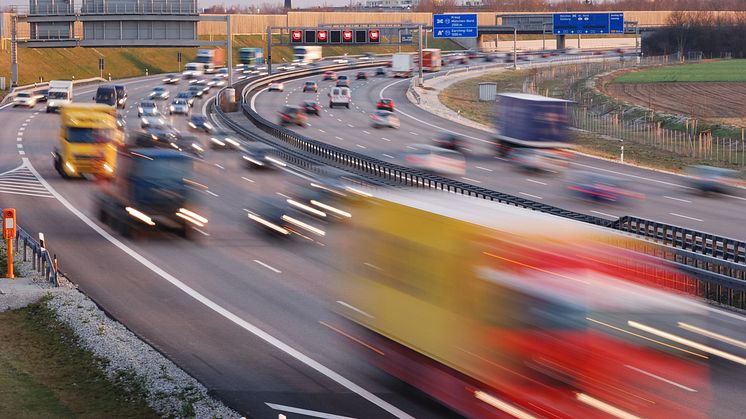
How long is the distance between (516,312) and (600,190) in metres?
32.9

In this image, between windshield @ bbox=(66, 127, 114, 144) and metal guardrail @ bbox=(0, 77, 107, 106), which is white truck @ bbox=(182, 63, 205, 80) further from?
windshield @ bbox=(66, 127, 114, 144)

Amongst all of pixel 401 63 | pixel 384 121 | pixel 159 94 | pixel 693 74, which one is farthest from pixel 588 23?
pixel 384 121

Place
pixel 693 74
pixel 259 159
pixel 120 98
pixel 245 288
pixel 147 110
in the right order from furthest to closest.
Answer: pixel 693 74
pixel 120 98
pixel 147 110
pixel 259 159
pixel 245 288

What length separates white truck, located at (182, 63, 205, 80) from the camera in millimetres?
137125

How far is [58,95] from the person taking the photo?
298ft

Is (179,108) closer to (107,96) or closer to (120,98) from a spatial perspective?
(107,96)

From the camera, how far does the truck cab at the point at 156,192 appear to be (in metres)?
35.0

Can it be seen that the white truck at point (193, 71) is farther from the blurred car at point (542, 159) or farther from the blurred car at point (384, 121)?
the blurred car at point (542, 159)

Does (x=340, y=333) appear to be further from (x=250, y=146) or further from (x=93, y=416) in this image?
(x=250, y=146)

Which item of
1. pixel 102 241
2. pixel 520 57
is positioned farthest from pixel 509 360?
pixel 520 57

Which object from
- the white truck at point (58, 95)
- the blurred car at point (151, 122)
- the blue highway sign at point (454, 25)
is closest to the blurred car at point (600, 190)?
A: the blurred car at point (151, 122)

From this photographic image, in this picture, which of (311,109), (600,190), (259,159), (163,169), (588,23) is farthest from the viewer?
(588,23)

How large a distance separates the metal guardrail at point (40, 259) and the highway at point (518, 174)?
70.2 ft

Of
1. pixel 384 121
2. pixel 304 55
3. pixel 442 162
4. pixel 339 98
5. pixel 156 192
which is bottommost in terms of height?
pixel 442 162
